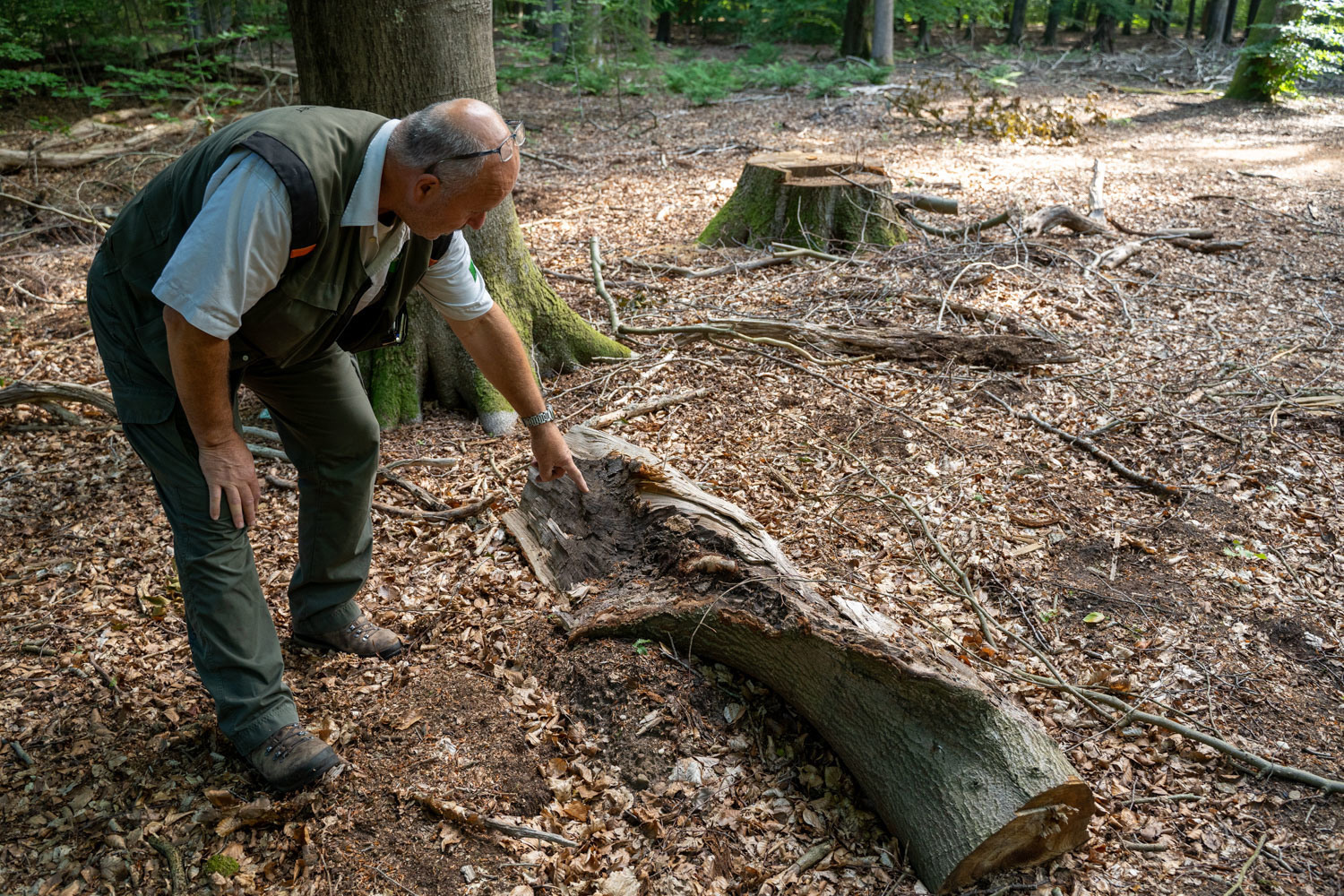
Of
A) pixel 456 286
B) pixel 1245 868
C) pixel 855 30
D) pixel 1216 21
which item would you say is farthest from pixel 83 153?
pixel 1216 21

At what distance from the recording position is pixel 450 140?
2.13 metres

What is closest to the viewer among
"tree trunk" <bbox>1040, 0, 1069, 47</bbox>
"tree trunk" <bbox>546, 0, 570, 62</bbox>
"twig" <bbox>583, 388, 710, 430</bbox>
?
"twig" <bbox>583, 388, 710, 430</bbox>

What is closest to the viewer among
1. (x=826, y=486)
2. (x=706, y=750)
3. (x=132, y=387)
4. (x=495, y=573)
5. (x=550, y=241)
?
(x=132, y=387)

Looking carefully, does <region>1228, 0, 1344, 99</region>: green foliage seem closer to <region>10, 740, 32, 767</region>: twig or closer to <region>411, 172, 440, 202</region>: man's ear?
<region>411, 172, 440, 202</region>: man's ear

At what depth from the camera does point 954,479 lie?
403 centimetres

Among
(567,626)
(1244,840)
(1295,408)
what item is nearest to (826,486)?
(567,626)

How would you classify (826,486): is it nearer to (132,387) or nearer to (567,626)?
(567,626)

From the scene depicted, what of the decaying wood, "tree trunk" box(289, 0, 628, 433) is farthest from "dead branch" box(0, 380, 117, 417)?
the decaying wood

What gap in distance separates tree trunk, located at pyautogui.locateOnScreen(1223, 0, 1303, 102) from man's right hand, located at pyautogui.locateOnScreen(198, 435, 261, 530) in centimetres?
1609

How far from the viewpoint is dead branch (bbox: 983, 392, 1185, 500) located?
397 cm

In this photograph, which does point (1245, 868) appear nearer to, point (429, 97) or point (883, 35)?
point (429, 97)

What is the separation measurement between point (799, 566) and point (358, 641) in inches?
63.1

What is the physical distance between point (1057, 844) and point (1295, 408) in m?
3.48

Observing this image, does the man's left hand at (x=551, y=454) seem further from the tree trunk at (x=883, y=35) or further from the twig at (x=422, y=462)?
the tree trunk at (x=883, y=35)
